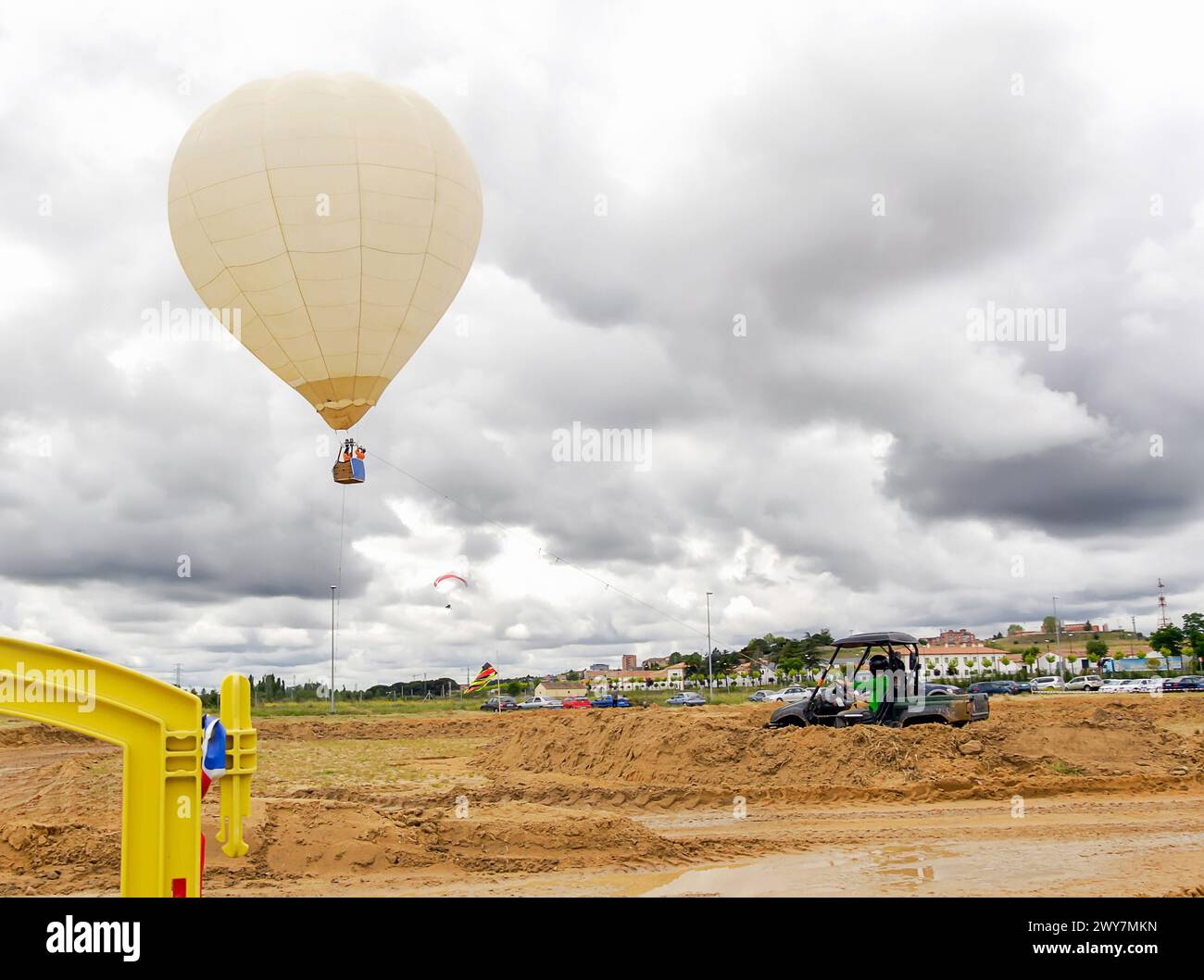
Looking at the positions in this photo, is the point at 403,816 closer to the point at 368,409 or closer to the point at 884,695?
the point at 368,409

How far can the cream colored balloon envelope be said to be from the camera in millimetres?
15344

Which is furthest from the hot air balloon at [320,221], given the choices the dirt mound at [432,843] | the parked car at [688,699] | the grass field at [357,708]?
the parked car at [688,699]

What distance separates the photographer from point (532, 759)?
26734 mm

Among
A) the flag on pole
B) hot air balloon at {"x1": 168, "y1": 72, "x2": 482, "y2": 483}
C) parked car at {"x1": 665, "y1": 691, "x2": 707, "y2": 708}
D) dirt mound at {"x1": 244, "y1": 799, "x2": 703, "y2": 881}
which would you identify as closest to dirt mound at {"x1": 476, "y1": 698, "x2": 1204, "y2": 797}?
dirt mound at {"x1": 244, "y1": 799, "x2": 703, "y2": 881}

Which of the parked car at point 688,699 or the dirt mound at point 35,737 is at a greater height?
the dirt mound at point 35,737

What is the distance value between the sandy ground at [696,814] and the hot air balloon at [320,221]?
23.7ft

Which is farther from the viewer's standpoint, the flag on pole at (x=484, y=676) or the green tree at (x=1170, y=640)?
the green tree at (x=1170, y=640)

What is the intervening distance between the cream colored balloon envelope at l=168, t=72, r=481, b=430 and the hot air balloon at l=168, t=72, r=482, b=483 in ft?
0.06

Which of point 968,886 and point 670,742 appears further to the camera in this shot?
point 670,742

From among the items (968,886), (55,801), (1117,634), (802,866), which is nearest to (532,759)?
(55,801)

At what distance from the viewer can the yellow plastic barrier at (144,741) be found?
19.4ft

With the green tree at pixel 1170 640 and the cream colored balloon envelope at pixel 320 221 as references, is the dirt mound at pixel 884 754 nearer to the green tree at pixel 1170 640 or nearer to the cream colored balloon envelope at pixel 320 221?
the cream colored balloon envelope at pixel 320 221

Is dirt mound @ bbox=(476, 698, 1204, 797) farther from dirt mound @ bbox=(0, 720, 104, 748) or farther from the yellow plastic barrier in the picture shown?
dirt mound @ bbox=(0, 720, 104, 748)

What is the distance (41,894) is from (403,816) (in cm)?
476
